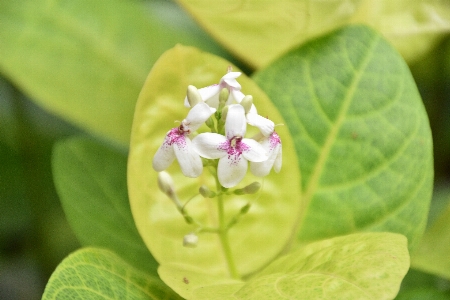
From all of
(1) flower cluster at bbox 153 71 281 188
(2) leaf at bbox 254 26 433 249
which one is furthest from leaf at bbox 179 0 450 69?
(1) flower cluster at bbox 153 71 281 188

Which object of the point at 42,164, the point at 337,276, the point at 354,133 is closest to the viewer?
the point at 337,276

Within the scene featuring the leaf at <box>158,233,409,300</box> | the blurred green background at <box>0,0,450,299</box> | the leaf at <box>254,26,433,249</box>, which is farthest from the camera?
the blurred green background at <box>0,0,450,299</box>

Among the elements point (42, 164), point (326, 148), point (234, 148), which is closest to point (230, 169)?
point (234, 148)

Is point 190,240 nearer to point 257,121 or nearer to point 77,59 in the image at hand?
point 257,121

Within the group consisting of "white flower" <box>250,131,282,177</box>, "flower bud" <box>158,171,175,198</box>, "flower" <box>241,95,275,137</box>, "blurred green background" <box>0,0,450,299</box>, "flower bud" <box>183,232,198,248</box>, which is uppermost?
"flower" <box>241,95,275,137</box>

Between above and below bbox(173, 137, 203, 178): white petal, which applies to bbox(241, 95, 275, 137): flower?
above

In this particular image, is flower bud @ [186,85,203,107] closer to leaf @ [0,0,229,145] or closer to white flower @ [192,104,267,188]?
white flower @ [192,104,267,188]

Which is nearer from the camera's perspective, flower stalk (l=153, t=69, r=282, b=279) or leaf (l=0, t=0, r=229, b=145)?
flower stalk (l=153, t=69, r=282, b=279)
